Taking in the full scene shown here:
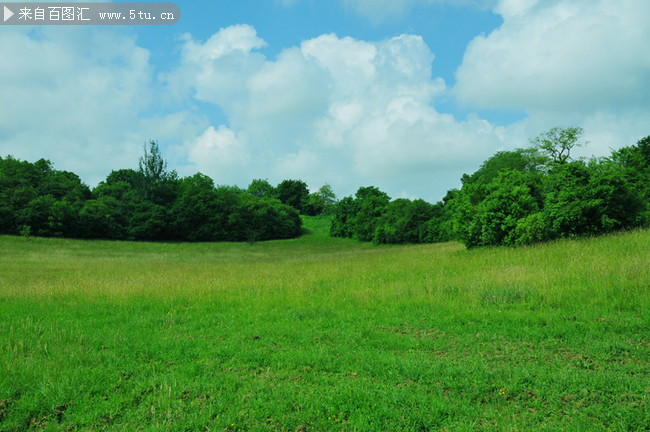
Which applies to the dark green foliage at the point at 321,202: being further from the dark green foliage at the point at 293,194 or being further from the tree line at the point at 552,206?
the tree line at the point at 552,206

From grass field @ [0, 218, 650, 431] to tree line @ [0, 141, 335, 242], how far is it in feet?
159

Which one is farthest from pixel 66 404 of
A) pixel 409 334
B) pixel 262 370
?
pixel 409 334

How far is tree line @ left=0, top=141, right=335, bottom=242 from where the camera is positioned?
5009 cm

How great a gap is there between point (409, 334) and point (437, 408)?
117 inches

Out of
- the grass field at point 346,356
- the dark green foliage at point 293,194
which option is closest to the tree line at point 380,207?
the grass field at point 346,356

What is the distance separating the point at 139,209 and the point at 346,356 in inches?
2539

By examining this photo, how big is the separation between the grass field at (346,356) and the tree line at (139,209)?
4857 cm

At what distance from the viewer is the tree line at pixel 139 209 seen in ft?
164

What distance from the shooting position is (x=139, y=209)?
200ft

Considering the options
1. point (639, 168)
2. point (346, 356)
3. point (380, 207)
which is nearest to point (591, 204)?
point (346, 356)

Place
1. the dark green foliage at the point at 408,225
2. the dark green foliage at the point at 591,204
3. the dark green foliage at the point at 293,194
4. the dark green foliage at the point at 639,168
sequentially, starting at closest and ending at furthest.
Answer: the dark green foliage at the point at 591,204 < the dark green foliage at the point at 639,168 < the dark green foliage at the point at 408,225 < the dark green foliage at the point at 293,194

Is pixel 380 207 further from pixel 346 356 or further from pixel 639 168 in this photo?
pixel 346 356

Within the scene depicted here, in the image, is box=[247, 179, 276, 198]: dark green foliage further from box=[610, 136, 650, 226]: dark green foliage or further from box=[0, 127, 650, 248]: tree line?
box=[610, 136, 650, 226]: dark green foliage

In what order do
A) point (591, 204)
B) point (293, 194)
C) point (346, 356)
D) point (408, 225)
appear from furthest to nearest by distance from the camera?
point (293, 194)
point (408, 225)
point (591, 204)
point (346, 356)
